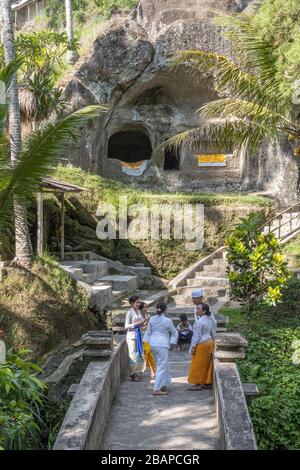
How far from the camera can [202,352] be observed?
8578 millimetres

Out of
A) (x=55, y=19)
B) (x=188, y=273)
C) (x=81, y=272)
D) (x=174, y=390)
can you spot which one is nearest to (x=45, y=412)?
(x=174, y=390)

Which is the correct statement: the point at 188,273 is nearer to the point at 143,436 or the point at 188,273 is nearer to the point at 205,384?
the point at 205,384

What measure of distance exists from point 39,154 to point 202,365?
13.4 ft

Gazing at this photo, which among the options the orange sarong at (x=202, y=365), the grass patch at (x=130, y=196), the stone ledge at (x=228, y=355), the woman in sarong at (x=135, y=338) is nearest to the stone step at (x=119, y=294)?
the grass patch at (x=130, y=196)

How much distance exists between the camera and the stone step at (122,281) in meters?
16.5

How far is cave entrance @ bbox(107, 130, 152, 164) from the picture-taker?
3083cm

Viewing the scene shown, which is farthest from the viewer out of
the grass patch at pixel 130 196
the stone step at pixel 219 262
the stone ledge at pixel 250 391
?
the grass patch at pixel 130 196

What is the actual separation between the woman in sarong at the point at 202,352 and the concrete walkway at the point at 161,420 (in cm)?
18

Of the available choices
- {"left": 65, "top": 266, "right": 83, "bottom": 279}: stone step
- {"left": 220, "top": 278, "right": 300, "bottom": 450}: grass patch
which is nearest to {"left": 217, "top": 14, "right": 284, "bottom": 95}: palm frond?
{"left": 220, "top": 278, "right": 300, "bottom": 450}: grass patch

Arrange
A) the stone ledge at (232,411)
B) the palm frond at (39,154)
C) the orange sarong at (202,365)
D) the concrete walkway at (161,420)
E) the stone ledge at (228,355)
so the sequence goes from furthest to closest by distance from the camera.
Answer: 1. the orange sarong at (202,365)
2. the stone ledge at (228,355)
3. the concrete walkway at (161,420)
4. the palm frond at (39,154)
5. the stone ledge at (232,411)

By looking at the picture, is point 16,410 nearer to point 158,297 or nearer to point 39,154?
point 39,154

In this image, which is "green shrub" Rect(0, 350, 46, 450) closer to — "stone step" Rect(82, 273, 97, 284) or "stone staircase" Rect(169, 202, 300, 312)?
"stone staircase" Rect(169, 202, 300, 312)

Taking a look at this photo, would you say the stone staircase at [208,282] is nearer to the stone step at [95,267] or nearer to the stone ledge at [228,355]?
the stone step at [95,267]
